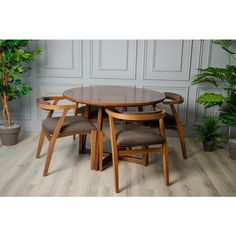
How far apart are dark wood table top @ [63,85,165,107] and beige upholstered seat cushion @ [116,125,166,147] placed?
242 millimetres

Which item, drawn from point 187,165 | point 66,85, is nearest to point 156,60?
point 66,85

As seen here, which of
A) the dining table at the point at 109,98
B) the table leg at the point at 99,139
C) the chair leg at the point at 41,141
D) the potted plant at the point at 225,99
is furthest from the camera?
the potted plant at the point at 225,99

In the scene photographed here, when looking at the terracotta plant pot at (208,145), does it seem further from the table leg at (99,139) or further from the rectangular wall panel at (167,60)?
the table leg at (99,139)

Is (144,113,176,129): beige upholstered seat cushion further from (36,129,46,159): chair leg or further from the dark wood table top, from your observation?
(36,129,46,159): chair leg

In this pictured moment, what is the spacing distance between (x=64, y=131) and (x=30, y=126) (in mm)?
1625

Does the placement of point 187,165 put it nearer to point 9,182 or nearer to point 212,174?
point 212,174

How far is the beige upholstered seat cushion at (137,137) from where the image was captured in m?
2.55

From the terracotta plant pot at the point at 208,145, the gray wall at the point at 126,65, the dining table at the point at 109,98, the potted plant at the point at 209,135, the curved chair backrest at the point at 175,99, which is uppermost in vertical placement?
the gray wall at the point at 126,65

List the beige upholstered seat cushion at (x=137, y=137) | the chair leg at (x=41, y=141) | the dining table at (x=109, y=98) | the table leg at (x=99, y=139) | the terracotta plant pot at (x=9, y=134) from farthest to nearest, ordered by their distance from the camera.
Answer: the terracotta plant pot at (x=9, y=134), the chair leg at (x=41, y=141), the table leg at (x=99, y=139), the dining table at (x=109, y=98), the beige upholstered seat cushion at (x=137, y=137)

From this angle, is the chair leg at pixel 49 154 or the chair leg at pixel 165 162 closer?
the chair leg at pixel 165 162

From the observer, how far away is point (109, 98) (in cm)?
290

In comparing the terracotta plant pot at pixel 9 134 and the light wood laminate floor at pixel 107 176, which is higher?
the terracotta plant pot at pixel 9 134


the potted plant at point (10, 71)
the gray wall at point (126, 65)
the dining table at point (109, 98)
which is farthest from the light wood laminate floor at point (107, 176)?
the gray wall at point (126, 65)

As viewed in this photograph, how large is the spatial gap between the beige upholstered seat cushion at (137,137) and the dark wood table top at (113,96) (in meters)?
0.24
